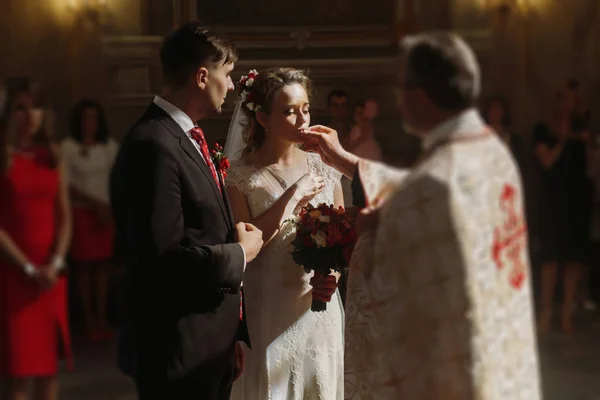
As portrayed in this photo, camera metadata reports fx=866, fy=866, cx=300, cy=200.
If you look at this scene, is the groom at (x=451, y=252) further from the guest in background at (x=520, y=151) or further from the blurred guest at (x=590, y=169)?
the blurred guest at (x=590, y=169)

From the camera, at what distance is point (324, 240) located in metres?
2.79

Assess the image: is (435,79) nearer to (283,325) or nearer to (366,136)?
(366,136)

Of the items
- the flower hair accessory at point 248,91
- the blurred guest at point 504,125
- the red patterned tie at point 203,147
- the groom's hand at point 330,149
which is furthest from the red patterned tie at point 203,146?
the blurred guest at point 504,125

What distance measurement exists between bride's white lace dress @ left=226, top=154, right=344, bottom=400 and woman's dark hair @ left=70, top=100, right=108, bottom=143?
2.22m

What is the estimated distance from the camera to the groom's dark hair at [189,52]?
2502 mm

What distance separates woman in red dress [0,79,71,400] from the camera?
4.40 meters

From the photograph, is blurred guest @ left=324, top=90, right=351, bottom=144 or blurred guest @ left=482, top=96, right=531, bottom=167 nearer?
blurred guest @ left=324, top=90, right=351, bottom=144

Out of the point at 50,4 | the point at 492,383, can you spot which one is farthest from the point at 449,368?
the point at 50,4

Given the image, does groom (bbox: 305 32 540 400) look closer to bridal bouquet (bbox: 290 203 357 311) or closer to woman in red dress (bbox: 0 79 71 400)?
bridal bouquet (bbox: 290 203 357 311)

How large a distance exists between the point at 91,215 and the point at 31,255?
2.78ft

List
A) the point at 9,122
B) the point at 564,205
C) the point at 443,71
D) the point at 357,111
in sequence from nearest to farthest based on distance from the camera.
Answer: the point at 443,71, the point at 357,111, the point at 9,122, the point at 564,205

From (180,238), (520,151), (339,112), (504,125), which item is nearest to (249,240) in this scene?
(180,238)

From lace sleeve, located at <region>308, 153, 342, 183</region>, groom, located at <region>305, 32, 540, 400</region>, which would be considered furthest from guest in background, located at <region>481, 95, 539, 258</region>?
groom, located at <region>305, 32, 540, 400</region>

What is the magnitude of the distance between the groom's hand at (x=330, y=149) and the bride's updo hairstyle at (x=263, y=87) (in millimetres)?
206
